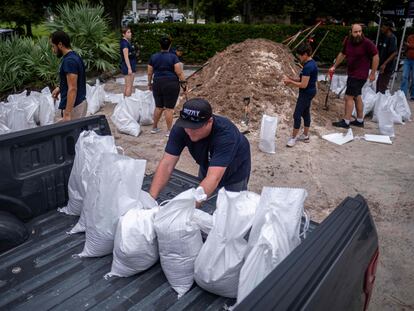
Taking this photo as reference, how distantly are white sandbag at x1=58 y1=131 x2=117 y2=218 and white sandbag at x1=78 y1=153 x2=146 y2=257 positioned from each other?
404 mm

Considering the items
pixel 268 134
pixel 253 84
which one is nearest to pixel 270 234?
pixel 268 134

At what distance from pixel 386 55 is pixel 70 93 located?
23.4ft

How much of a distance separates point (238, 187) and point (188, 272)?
118cm

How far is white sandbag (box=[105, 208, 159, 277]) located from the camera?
1.89 metres

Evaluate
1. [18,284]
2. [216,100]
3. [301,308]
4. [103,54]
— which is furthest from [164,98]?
[103,54]

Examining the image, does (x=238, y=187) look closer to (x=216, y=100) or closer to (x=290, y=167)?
(x=290, y=167)

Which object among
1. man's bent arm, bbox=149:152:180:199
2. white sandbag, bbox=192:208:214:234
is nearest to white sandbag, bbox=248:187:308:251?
white sandbag, bbox=192:208:214:234

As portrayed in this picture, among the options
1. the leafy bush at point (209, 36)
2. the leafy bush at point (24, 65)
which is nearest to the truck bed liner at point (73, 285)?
the leafy bush at point (24, 65)

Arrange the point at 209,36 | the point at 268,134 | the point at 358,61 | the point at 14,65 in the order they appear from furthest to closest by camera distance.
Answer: the point at 209,36 < the point at 14,65 < the point at 358,61 < the point at 268,134

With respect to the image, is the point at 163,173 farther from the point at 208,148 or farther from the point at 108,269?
the point at 108,269

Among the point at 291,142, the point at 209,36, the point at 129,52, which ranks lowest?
the point at 291,142

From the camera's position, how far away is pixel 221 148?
2580 millimetres

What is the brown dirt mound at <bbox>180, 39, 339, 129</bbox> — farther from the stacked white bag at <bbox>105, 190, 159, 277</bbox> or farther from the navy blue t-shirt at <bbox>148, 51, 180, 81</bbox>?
the stacked white bag at <bbox>105, 190, 159, 277</bbox>

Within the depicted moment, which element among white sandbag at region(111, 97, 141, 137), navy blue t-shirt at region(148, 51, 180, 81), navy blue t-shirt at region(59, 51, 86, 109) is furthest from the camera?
white sandbag at region(111, 97, 141, 137)
